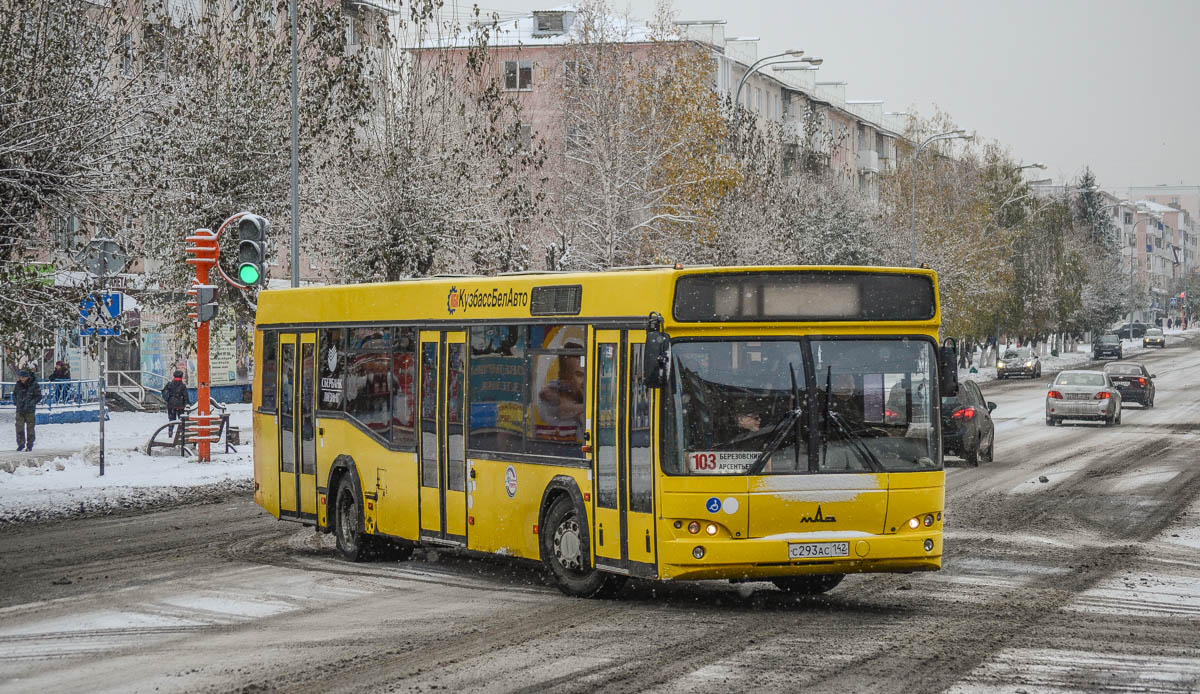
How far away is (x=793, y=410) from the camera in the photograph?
1182 centimetres

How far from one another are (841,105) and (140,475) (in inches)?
3273

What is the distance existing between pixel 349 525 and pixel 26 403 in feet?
58.4

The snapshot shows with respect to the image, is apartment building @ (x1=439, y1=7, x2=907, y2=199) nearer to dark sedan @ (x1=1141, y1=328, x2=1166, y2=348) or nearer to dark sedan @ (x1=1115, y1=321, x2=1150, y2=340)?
dark sedan @ (x1=1141, y1=328, x2=1166, y2=348)

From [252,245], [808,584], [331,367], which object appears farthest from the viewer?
[252,245]

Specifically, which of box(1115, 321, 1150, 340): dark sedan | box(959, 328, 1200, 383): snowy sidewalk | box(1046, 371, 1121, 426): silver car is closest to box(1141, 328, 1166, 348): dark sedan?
box(959, 328, 1200, 383): snowy sidewalk

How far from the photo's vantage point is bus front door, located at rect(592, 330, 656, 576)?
39.0 ft

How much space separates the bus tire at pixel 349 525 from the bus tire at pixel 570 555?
3.18 m

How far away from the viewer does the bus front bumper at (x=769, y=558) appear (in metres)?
11.6

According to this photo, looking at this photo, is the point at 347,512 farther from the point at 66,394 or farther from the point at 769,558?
the point at 66,394

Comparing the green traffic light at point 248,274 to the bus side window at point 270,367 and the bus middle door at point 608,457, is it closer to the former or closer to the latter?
the bus side window at point 270,367

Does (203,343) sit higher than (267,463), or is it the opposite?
(203,343)

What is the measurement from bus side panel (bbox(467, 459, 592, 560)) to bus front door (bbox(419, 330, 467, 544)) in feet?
0.66

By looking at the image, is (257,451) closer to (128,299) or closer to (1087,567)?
(1087,567)

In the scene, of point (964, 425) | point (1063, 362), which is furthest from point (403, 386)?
point (1063, 362)
